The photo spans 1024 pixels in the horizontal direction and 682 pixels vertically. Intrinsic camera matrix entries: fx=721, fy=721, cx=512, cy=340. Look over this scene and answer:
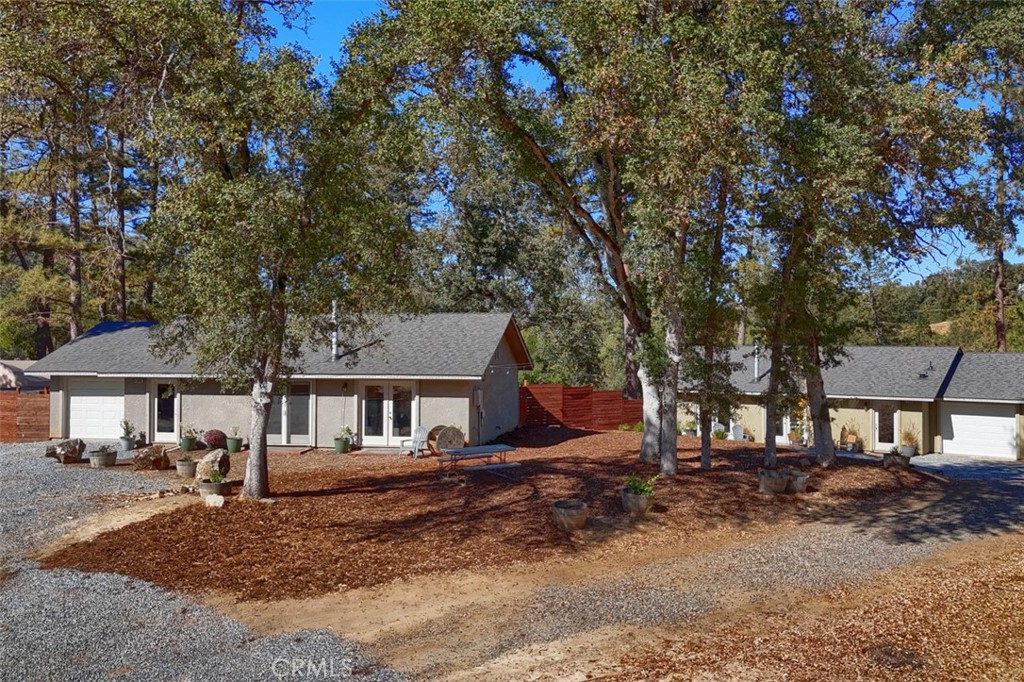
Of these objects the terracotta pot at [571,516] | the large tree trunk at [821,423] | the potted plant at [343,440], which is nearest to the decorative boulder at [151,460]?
the potted plant at [343,440]

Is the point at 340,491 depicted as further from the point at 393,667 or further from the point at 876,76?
the point at 876,76

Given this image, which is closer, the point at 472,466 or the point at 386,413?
the point at 472,466

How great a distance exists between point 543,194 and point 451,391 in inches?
309

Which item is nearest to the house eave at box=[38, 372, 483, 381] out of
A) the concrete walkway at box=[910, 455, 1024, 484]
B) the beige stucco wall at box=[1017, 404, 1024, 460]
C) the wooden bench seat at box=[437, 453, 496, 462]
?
the wooden bench seat at box=[437, 453, 496, 462]

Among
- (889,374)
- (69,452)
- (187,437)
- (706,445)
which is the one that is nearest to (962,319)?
(889,374)

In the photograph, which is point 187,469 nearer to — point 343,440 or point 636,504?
point 343,440

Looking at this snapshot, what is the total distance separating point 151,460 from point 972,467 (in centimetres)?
2443

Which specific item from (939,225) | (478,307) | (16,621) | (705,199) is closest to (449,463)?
(705,199)

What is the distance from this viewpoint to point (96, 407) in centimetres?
2456

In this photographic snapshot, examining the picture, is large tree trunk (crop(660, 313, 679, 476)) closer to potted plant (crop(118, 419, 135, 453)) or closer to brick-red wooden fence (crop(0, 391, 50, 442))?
potted plant (crop(118, 419, 135, 453))

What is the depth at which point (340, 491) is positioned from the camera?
15359mm

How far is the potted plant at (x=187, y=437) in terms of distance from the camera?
21.8m

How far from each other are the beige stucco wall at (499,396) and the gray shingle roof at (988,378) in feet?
53.0

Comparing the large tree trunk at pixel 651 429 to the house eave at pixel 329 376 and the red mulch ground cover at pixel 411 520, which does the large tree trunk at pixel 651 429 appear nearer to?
the red mulch ground cover at pixel 411 520
